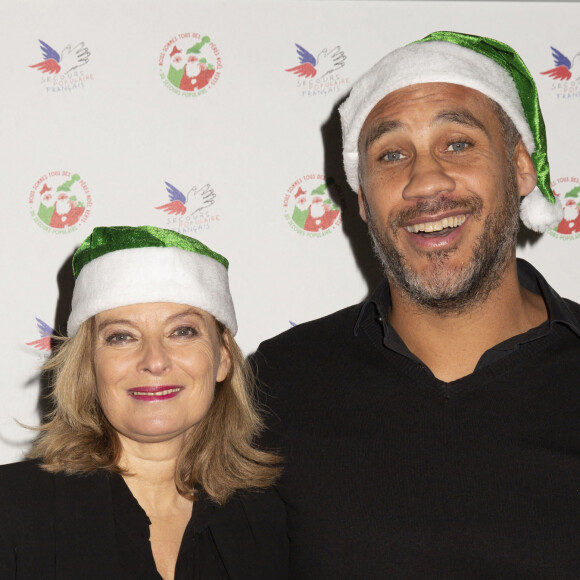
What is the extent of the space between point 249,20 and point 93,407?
1411 millimetres

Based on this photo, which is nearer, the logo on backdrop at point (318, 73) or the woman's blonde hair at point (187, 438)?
the woman's blonde hair at point (187, 438)

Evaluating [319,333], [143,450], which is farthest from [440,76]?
[143,450]

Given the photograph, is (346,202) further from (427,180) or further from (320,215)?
(427,180)

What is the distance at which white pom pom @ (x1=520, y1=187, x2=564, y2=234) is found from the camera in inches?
84.4

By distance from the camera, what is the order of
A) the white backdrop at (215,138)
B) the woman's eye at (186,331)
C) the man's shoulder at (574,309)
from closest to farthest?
the woman's eye at (186,331) → the man's shoulder at (574,309) → the white backdrop at (215,138)

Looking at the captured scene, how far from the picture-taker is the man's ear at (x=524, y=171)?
208 centimetres

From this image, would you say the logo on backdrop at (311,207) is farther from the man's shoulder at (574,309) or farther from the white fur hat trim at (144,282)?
the man's shoulder at (574,309)

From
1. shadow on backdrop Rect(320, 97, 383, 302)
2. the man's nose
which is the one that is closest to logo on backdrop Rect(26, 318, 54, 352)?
shadow on backdrop Rect(320, 97, 383, 302)

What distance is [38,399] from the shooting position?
2521 mm

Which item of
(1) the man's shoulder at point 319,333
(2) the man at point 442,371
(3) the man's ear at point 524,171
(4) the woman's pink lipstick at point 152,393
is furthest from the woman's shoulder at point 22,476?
(3) the man's ear at point 524,171

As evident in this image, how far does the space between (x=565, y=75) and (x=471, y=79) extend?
98 cm

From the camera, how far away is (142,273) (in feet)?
6.03

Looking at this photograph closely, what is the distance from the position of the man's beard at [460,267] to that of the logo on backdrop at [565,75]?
980 millimetres

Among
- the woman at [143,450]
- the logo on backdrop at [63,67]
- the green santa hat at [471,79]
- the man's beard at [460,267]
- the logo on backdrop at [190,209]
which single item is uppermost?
the logo on backdrop at [63,67]
